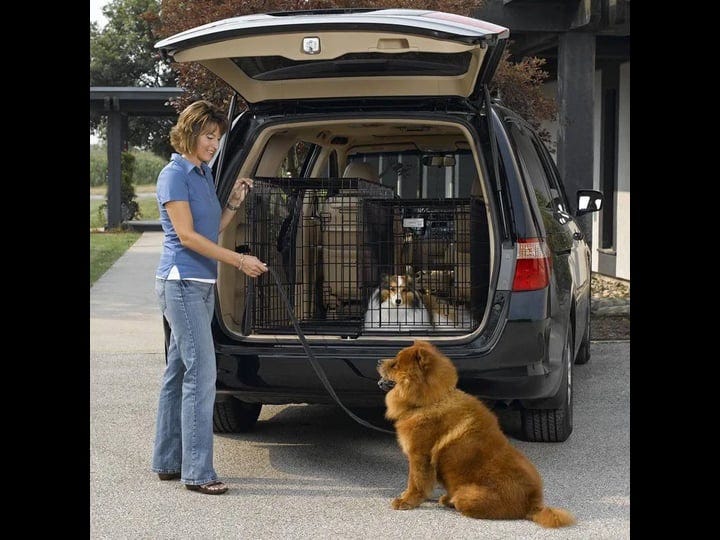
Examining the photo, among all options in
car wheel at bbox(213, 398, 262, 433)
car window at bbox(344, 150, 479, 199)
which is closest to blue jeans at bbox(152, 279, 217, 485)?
car wheel at bbox(213, 398, 262, 433)

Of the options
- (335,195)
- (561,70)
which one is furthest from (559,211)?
(561,70)

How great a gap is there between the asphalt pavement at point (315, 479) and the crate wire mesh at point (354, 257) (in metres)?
0.74

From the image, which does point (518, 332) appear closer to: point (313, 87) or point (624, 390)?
point (313, 87)

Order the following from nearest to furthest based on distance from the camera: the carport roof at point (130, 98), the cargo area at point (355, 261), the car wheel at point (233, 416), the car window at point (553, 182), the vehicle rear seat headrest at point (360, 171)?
the cargo area at point (355, 261)
the car wheel at point (233, 416)
the car window at point (553, 182)
the vehicle rear seat headrest at point (360, 171)
the carport roof at point (130, 98)

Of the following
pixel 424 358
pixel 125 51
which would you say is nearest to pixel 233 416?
pixel 424 358

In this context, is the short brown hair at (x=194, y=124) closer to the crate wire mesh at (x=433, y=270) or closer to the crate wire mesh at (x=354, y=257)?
the crate wire mesh at (x=354, y=257)

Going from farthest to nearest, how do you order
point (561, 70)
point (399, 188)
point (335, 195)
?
point (561, 70) → point (399, 188) → point (335, 195)

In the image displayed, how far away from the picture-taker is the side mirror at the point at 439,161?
746 centimetres

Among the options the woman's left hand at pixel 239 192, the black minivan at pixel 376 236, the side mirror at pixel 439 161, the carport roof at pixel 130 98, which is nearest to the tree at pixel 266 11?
the side mirror at pixel 439 161

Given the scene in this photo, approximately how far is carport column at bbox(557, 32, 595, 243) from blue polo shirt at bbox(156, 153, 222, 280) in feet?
27.1

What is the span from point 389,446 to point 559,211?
1.85 meters

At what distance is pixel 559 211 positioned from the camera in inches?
273

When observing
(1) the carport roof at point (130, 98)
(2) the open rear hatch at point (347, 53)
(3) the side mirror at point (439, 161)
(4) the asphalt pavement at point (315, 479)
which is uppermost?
(1) the carport roof at point (130, 98)

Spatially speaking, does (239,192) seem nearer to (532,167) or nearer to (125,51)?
(532,167)
